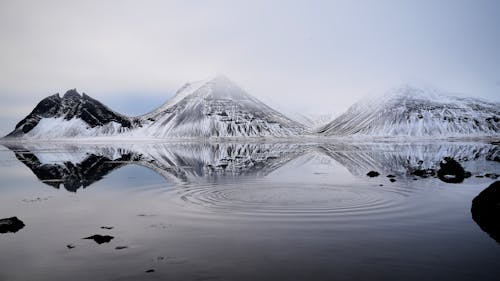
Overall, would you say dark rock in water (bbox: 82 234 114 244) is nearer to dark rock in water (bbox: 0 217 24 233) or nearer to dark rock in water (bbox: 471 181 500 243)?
dark rock in water (bbox: 0 217 24 233)

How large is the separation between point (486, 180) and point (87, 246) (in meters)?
42.9

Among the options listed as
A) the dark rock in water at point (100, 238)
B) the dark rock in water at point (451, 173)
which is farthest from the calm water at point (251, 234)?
the dark rock in water at point (451, 173)

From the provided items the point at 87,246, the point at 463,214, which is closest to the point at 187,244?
the point at 87,246

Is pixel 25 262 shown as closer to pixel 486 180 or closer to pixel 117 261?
pixel 117 261

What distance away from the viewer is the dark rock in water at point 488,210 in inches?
891

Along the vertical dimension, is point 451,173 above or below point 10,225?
above

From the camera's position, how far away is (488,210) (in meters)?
24.7

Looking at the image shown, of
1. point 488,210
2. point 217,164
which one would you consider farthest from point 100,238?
point 217,164

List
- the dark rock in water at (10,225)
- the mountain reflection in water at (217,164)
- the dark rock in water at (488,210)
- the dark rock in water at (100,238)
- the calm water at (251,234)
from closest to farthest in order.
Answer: the calm water at (251,234), the dark rock in water at (100,238), the dark rock in water at (10,225), the dark rock in water at (488,210), the mountain reflection in water at (217,164)

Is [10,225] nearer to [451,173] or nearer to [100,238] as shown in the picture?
[100,238]

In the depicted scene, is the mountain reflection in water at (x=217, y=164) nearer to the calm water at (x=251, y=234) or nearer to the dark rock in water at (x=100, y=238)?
the calm water at (x=251, y=234)

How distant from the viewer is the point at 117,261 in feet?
54.7

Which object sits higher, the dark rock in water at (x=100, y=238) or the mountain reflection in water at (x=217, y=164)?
the mountain reflection in water at (x=217, y=164)

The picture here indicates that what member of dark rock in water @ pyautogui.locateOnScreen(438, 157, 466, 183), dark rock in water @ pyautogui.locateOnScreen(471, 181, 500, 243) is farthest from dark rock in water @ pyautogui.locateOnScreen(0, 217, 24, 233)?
dark rock in water @ pyautogui.locateOnScreen(438, 157, 466, 183)
